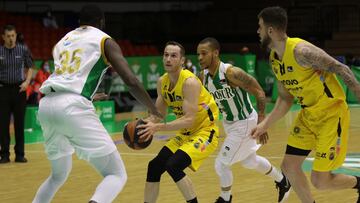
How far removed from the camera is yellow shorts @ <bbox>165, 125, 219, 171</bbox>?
7449 millimetres

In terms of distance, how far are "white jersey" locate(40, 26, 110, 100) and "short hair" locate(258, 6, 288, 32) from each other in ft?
4.58

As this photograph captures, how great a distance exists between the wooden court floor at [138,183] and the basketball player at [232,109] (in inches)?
16.2

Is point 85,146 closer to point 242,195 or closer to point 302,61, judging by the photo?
point 302,61

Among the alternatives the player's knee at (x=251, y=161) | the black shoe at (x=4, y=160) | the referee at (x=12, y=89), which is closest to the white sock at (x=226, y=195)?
the player's knee at (x=251, y=161)

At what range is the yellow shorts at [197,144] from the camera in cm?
745

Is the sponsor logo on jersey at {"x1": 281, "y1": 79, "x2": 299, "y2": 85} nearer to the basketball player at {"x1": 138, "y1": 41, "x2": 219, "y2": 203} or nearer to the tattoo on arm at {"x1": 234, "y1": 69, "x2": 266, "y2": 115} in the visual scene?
the basketball player at {"x1": 138, "y1": 41, "x2": 219, "y2": 203}

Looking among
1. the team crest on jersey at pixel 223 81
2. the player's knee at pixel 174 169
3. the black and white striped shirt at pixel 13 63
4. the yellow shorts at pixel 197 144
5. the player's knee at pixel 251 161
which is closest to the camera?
the player's knee at pixel 174 169

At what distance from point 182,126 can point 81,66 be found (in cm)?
136

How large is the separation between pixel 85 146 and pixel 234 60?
18.1m

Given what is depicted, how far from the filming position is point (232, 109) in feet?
28.3

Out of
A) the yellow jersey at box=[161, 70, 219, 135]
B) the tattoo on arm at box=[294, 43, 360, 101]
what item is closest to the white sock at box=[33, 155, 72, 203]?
the yellow jersey at box=[161, 70, 219, 135]

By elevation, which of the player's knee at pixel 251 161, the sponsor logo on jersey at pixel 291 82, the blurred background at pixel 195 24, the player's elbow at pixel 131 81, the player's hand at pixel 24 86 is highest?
the player's elbow at pixel 131 81

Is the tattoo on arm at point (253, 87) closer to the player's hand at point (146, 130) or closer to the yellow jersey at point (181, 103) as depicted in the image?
the yellow jersey at point (181, 103)

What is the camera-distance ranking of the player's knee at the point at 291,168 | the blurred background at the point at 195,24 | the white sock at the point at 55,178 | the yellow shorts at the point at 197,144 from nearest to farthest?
the white sock at the point at 55,178 → the player's knee at the point at 291,168 → the yellow shorts at the point at 197,144 → the blurred background at the point at 195,24
